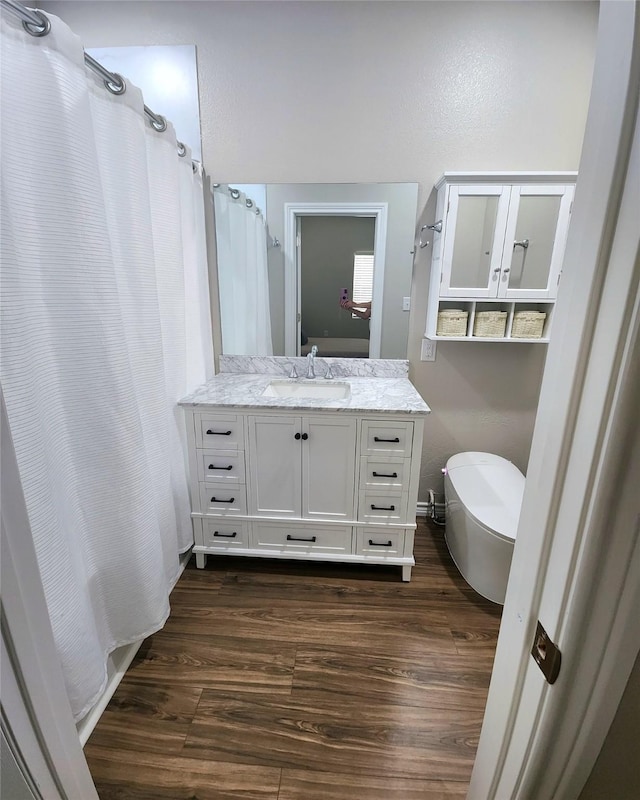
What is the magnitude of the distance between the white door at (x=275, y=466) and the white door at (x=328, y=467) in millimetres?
42

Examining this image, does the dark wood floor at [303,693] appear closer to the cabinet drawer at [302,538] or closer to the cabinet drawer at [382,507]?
the cabinet drawer at [302,538]

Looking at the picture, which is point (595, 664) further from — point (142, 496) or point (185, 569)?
point (185, 569)

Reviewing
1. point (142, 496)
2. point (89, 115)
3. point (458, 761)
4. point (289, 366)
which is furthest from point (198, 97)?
point (458, 761)

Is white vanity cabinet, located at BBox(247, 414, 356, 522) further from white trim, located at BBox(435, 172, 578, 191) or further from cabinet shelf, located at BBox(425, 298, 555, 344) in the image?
white trim, located at BBox(435, 172, 578, 191)

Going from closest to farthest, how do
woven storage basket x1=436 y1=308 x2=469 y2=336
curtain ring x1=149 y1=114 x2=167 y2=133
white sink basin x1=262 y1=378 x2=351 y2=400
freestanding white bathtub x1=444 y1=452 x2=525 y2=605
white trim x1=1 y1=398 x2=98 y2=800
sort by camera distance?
white trim x1=1 y1=398 x2=98 y2=800 < curtain ring x1=149 y1=114 x2=167 y2=133 < freestanding white bathtub x1=444 y1=452 x2=525 y2=605 < woven storage basket x1=436 y1=308 x2=469 y2=336 < white sink basin x1=262 y1=378 x2=351 y2=400

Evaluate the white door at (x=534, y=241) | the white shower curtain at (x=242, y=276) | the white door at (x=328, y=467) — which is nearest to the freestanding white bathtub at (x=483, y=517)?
the white door at (x=328, y=467)

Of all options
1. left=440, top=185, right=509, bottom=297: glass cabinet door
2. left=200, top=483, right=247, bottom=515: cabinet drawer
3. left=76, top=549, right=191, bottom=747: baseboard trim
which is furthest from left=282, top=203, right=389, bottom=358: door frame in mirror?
left=76, top=549, right=191, bottom=747: baseboard trim

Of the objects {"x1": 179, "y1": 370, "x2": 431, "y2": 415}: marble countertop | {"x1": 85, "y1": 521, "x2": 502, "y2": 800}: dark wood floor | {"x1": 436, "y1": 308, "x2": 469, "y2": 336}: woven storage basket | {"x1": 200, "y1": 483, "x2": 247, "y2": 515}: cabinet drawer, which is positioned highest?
{"x1": 436, "y1": 308, "x2": 469, "y2": 336}: woven storage basket

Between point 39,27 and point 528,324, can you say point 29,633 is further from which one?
point 528,324

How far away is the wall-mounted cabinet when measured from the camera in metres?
1.75

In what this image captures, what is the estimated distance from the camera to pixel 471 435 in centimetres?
226

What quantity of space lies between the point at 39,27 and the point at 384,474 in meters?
1.83

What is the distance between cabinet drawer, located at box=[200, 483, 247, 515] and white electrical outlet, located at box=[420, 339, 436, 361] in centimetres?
125

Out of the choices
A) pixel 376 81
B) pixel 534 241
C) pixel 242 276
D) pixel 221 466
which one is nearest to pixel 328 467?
pixel 221 466
